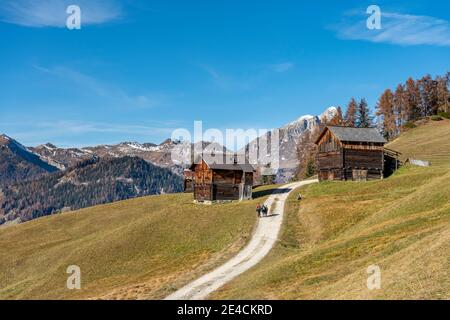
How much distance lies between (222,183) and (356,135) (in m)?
25.4

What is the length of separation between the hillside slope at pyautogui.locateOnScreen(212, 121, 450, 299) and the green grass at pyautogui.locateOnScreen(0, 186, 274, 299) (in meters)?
6.39

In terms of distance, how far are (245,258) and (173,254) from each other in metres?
11.4

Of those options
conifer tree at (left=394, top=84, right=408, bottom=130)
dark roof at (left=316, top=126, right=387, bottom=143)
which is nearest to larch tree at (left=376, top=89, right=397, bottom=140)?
conifer tree at (left=394, top=84, right=408, bottom=130)

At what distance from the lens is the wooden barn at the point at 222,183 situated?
243 feet

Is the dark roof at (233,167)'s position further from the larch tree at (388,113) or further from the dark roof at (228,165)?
the larch tree at (388,113)

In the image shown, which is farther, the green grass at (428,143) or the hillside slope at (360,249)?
the green grass at (428,143)

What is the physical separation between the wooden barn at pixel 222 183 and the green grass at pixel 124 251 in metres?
3.90

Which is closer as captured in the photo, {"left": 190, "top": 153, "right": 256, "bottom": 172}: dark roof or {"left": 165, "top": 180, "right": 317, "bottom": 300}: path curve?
{"left": 165, "top": 180, "right": 317, "bottom": 300}: path curve

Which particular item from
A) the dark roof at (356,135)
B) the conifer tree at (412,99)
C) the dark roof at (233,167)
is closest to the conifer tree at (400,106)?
the conifer tree at (412,99)

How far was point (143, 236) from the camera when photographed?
54625mm

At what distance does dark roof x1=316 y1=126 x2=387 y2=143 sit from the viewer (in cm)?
7606

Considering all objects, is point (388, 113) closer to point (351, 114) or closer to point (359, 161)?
point (351, 114)

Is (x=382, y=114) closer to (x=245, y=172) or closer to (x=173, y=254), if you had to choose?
(x=245, y=172)

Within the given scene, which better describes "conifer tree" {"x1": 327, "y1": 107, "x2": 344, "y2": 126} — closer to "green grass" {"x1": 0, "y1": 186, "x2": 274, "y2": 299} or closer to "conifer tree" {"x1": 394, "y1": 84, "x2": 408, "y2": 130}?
"conifer tree" {"x1": 394, "y1": 84, "x2": 408, "y2": 130}
